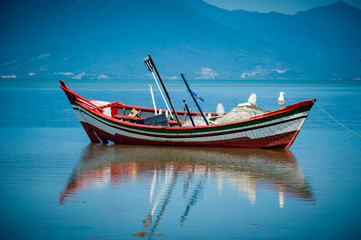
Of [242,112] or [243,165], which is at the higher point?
[242,112]

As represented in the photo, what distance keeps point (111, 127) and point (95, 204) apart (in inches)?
424

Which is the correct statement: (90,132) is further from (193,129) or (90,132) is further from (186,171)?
(186,171)

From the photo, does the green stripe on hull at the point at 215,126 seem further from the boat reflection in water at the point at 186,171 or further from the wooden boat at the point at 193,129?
the boat reflection in water at the point at 186,171

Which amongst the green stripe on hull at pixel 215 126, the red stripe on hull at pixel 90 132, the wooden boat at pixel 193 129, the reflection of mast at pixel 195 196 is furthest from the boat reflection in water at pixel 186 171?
the red stripe on hull at pixel 90 132

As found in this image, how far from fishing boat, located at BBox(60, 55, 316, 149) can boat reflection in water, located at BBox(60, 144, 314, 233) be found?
391mm

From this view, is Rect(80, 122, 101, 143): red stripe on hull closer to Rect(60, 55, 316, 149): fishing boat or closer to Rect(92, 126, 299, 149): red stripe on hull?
Rect(60, 55, 316, 149): fishing boat

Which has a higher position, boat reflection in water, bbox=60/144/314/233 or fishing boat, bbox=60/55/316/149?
fishing boat, bbox=60/55/316/149

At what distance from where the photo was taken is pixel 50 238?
10.1 metres

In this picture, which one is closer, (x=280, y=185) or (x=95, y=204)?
(x=95, y=204)

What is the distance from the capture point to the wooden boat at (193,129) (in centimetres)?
2005

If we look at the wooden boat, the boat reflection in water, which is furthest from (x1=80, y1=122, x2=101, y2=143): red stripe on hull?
the boat reflection in water

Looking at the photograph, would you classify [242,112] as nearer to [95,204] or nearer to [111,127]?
[111,127]

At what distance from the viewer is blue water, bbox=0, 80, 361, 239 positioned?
10.7 metres

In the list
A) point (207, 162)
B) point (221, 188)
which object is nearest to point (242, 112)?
point (207, 162)
